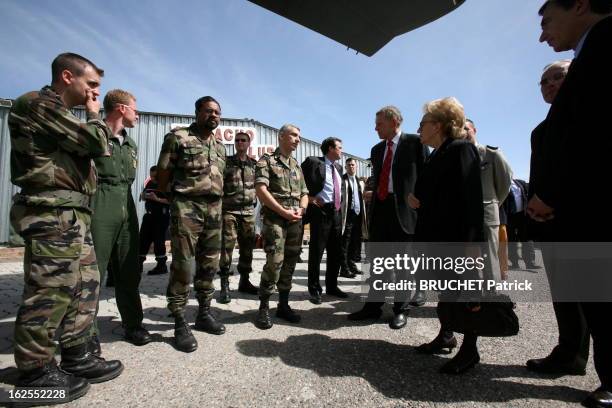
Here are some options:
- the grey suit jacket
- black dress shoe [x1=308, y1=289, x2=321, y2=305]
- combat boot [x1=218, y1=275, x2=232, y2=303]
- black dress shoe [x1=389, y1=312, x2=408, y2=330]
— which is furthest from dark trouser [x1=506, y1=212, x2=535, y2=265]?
combat boot [x1=218, y1=275, x2=232, y2=303]

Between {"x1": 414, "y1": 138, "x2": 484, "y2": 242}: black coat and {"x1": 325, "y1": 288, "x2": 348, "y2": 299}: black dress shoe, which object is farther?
{"x1": 325, "y1": 288, "x2": 348, "y2": 299}: black dress shoe

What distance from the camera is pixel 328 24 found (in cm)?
277

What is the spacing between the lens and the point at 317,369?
2.24m

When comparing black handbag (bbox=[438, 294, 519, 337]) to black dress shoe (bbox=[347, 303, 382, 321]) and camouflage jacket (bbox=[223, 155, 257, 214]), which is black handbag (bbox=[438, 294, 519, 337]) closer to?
black dress shoe (bbox=[347, 303, 382, 321])

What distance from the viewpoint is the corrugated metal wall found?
30.5 ft

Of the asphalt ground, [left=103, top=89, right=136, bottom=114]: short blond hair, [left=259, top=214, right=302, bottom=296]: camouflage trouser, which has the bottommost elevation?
the asphalt ground

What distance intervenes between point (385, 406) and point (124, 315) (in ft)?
7.74

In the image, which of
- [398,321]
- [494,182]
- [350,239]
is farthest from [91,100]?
[350,239]

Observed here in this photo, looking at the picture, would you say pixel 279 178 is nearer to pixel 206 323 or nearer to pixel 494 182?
pixel 206 323

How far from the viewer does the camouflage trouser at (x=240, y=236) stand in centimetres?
451

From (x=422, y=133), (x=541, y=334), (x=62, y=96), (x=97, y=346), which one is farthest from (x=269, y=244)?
(x=541, y=334)

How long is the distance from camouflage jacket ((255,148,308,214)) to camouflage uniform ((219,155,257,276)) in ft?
4.33

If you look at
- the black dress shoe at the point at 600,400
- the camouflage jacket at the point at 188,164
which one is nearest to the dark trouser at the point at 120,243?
the camouflage jacket at the point at 188,164

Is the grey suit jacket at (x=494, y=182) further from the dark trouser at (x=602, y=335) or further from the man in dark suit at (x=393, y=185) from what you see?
the dark trouser at (x=602, y=335)
